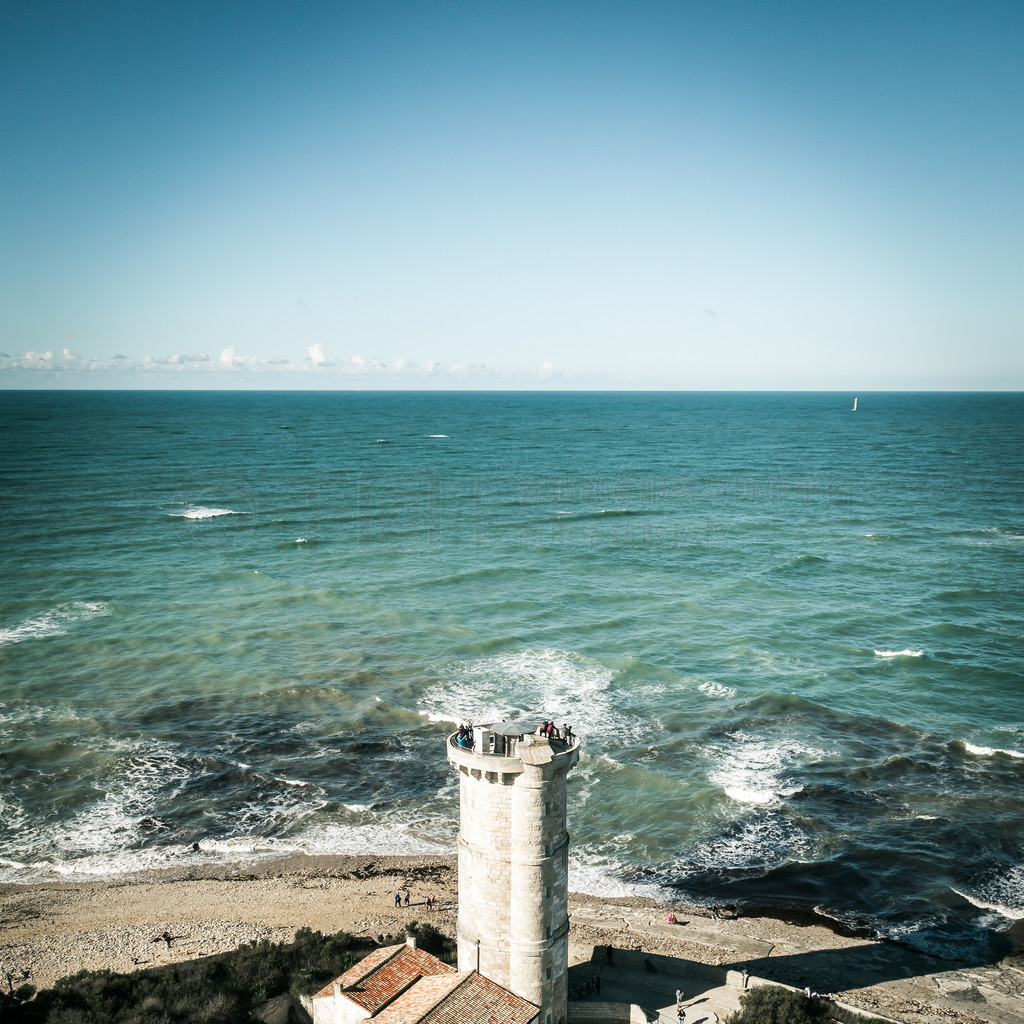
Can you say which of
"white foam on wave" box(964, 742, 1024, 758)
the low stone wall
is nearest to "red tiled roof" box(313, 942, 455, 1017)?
the low stone wall

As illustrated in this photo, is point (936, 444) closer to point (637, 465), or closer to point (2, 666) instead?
point (637, 465)

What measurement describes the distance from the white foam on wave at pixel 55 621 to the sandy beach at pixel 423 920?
1049 inches

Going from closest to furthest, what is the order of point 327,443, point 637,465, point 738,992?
point 738,992 → point 637,465 → point 327,443

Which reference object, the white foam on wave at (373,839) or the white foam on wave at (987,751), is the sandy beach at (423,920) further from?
the white foam on wave at (987,751)

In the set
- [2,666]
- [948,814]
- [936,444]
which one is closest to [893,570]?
[948,814]

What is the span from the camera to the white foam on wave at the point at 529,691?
140ft

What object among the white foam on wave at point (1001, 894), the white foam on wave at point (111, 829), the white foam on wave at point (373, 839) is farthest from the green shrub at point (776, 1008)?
the white foam on wave at point (111, 829)

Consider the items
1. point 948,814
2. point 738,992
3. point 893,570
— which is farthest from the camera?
point 893,570

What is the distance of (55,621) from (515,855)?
156 ft

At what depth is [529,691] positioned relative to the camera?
149ft

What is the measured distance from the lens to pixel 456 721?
42.4 metres

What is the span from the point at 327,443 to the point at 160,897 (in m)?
134

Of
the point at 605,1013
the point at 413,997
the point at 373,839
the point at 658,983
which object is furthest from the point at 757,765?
the point at 413,997

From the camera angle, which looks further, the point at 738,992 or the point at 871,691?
the point at 871,691
